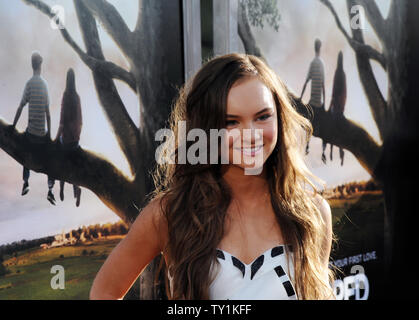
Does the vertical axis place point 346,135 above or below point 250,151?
above

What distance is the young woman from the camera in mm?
1060

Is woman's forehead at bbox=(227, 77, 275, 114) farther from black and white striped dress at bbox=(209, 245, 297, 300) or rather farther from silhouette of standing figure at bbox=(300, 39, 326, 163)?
silhouette of standing figure at bbox=(300, 39, 326, 163)

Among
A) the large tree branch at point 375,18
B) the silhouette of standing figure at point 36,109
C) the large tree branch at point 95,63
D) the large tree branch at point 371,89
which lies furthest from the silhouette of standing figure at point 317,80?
the silhouette of standing figure at point 36,109

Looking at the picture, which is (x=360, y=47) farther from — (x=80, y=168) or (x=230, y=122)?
(x=230, y=122)

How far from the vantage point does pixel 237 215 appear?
3.82ft

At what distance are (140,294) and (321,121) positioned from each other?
137cm

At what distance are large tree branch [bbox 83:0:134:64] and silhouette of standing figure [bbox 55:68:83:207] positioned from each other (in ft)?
0.78

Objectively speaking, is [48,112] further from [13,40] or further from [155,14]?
[155,14]

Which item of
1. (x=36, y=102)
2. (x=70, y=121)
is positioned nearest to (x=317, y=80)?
(x=70, y=121)

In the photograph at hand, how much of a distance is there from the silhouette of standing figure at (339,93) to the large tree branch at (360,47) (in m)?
0.12

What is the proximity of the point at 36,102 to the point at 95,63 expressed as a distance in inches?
11.2

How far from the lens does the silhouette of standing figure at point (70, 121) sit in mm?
1773
